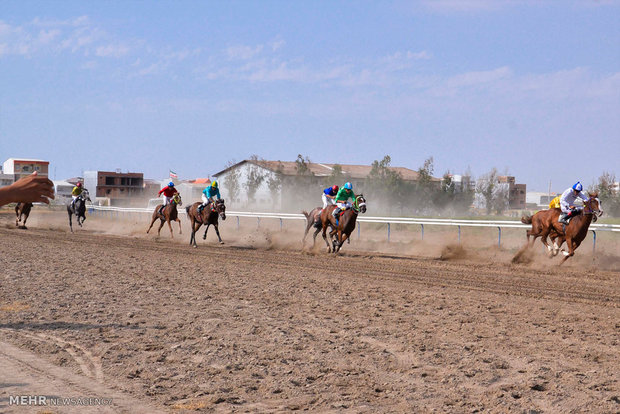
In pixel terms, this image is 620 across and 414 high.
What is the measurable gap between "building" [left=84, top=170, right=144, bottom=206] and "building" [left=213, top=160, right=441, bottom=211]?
1093 inches

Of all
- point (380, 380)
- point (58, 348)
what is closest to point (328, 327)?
point (380, 380)

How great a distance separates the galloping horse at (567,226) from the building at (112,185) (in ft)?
254

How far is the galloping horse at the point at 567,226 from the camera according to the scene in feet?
53.1

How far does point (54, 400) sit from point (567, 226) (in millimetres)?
14017

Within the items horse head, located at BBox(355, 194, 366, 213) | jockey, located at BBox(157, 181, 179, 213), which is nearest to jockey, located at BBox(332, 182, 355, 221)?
horse head, located at BBox(355, 194, 366, 213)

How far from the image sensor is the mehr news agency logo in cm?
512

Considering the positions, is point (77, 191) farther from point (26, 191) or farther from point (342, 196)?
point (26, 191)

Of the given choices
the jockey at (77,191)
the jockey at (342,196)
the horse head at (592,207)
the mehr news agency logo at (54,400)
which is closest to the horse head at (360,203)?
the jockey at (342,196)

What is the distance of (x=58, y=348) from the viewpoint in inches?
277

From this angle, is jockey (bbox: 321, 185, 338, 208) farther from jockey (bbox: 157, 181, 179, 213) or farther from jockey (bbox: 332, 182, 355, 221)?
jockey (bbox: 157, 181, 179, 213)

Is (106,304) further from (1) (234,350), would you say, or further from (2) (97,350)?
(1) (234,350)

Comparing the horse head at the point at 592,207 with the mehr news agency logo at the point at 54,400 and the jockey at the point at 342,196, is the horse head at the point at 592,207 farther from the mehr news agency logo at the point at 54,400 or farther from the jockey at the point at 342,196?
the mehr news agency logo at the point at 54,400

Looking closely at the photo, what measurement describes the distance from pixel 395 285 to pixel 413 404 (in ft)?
23.8

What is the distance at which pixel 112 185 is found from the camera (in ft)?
309
